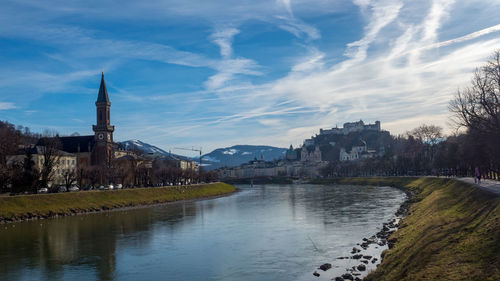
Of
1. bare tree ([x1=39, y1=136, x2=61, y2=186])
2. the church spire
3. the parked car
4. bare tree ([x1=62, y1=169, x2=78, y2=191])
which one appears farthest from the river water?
the church spire

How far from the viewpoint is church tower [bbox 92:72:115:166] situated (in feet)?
345

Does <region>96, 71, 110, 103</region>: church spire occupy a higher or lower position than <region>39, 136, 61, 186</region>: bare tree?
higher

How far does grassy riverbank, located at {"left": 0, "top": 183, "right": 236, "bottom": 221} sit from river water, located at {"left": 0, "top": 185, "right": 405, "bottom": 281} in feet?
10.7

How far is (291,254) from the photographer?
27.9 metres

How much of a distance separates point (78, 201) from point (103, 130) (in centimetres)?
5037

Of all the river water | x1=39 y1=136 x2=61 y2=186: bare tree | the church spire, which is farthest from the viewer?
the church spire

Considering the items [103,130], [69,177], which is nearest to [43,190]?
[69,177]

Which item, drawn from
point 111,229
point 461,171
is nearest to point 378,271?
point 111,229

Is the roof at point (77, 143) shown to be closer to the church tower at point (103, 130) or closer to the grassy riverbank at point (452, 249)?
the church tower at point (103, 130)

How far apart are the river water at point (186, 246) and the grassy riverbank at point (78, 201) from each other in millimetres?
3248

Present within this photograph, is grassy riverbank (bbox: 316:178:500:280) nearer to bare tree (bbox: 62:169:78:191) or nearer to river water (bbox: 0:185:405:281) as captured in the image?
river water (bbox: 0:185:405:281)

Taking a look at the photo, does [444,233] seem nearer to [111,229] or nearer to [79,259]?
[79,259]

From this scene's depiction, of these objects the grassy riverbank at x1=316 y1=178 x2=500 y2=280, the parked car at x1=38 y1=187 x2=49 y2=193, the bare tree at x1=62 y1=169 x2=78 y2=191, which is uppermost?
the bare tree at x1=62 y1=169 x2=78 y2=191

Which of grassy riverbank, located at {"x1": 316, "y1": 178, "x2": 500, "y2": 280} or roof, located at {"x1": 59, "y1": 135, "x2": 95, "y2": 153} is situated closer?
grassy riverbank, located at {"x1": 316, "y1": 178, "x2": 500, "y2": 280}
